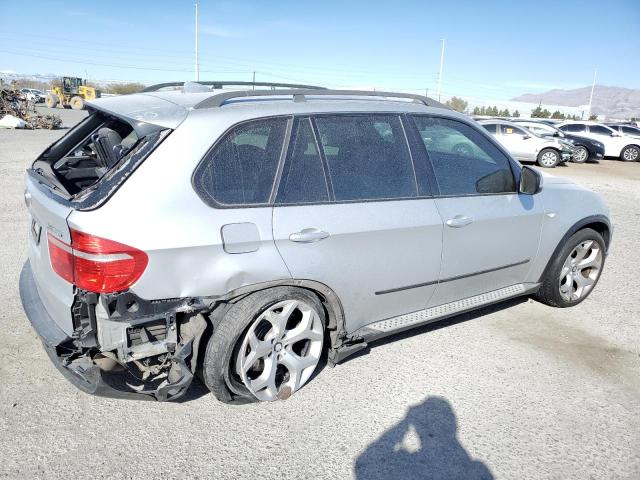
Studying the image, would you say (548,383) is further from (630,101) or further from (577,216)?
(630,101)

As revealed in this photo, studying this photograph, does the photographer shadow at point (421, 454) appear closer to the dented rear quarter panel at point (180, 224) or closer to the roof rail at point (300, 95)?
the dented rear quarter panel at point (180, 224)

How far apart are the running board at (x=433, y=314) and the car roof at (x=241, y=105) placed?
1.40 m

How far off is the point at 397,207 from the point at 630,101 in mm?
217672

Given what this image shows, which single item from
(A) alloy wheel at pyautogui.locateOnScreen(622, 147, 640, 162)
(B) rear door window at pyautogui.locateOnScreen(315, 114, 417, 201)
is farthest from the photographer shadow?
(A) alloy wheel at pyautogui.locateOnScreen(622, 147, 640, 162)

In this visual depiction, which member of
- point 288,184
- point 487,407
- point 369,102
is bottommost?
point 487,407

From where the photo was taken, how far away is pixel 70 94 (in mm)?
41594

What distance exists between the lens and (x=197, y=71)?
35.9 metres

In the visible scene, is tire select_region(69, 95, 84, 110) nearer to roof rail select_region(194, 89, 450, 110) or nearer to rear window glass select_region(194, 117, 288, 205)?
roof rail select_region(194, 89, 450, 110)

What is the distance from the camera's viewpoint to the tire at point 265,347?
2.73m

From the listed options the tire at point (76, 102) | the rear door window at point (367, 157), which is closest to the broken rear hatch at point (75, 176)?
the rear door window at point (367, 157)

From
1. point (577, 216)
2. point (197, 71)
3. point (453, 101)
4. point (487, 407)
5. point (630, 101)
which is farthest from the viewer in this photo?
point (630, 101)

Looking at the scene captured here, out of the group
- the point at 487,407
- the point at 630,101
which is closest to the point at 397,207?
the point at 487,407

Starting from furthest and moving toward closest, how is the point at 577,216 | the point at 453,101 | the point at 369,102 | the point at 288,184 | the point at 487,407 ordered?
1. the point at 453,101
2. the point at 577,216
3. the point at 369,102
4. the point at 487,407
5. the point at 288,184

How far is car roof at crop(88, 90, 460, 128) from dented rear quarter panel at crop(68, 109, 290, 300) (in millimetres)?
97
